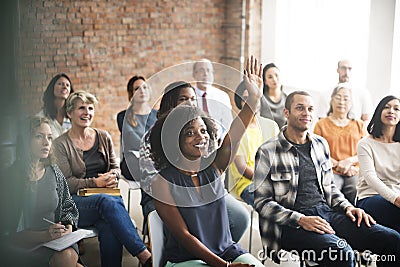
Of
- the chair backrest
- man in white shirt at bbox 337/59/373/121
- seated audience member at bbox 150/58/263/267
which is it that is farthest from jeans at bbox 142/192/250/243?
man in white shirt at bbox 337/59/373/121

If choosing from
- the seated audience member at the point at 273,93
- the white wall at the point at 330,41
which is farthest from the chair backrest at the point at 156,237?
the white wall at the point at 330,41

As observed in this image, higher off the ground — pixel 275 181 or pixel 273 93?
pixel 273 93

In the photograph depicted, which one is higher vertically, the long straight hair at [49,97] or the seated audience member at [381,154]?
the long straight hair at [49,97]

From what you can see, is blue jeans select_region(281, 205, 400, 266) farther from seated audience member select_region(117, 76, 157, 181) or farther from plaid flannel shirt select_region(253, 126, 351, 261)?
seated audience member select_region(117, 76, 157, 181)

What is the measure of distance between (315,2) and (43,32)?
4.35 m

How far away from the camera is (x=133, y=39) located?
5.08 meters

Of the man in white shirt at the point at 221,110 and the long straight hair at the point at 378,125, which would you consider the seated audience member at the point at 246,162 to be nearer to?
the man in white shirt at the point at 221,110

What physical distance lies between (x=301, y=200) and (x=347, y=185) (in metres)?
0.61

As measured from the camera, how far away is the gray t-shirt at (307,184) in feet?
7.86

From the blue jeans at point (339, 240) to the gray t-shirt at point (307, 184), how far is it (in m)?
0.03

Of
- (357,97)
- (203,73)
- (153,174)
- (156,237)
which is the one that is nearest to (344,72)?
(357,97)

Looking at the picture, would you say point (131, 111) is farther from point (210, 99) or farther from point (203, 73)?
point (203, 73)

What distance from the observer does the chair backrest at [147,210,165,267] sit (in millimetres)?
1910

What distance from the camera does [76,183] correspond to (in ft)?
8.38
